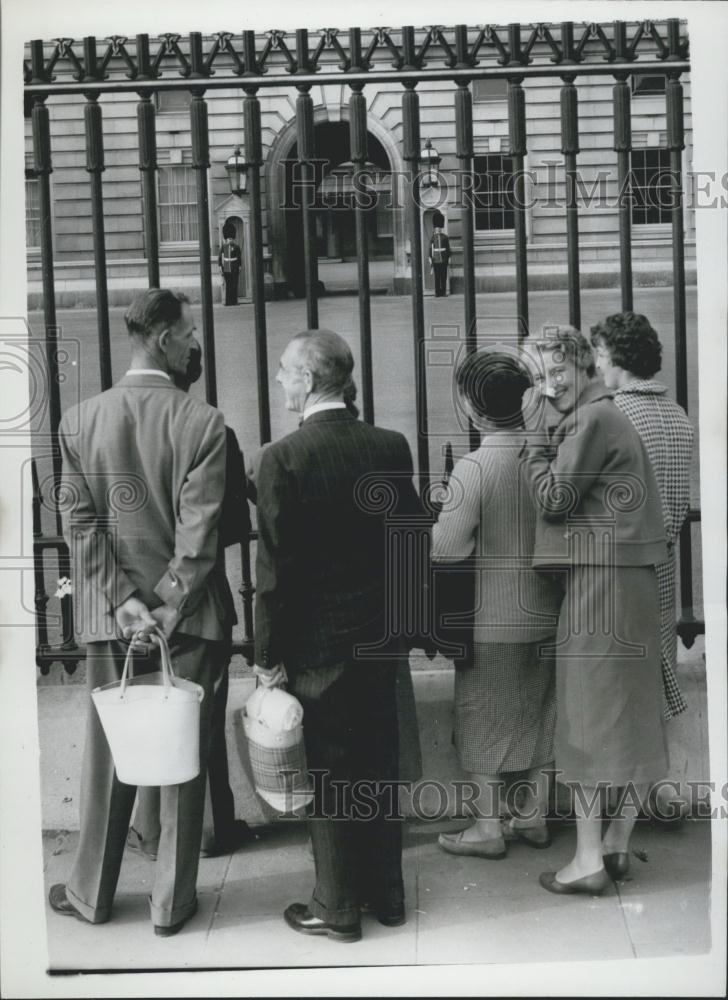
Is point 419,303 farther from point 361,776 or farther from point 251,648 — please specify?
point 361,776

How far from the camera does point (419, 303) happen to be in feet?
13.4

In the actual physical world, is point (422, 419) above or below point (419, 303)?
below

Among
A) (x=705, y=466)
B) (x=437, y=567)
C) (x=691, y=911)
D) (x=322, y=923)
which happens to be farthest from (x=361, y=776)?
(x=705, y=466)

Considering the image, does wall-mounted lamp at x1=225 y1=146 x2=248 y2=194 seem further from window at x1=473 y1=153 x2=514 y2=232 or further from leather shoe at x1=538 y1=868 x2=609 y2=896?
leather shoe at x1=538 y1=868 x2=609 y2=896

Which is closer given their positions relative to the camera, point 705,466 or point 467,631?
point 705,466

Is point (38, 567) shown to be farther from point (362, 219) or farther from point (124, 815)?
point (362, 219)

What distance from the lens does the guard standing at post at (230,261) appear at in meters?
4.18

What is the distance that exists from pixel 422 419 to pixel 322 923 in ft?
5.56

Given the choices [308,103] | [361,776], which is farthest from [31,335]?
[361,776]

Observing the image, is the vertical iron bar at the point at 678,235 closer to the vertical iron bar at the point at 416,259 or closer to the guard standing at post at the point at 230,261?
the vertical iron bar at the point at 416,259

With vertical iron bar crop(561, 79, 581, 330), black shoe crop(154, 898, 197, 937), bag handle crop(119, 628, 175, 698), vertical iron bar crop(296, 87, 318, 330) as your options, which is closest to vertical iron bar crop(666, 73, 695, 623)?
vertical iron bar crop(561, 79, 581, 330)

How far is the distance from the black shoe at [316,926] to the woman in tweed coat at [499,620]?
53cm

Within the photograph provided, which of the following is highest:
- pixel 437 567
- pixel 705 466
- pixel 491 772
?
pixel 705 466

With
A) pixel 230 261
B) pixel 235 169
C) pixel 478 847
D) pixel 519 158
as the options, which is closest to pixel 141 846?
pixel 478 847
